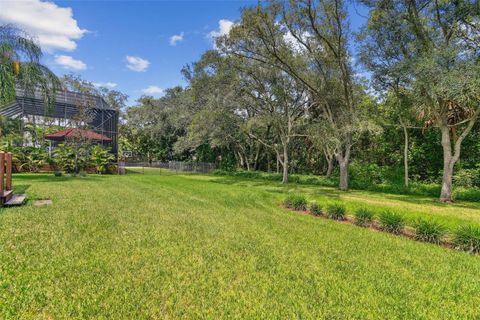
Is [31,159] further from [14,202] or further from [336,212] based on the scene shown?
[336,212]

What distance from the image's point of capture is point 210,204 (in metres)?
8.73

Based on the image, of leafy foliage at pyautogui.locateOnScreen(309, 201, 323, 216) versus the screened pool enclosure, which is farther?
the screened pool enclosure

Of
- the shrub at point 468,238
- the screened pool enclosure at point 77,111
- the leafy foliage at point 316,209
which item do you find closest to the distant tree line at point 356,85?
the shrub at point 468,238

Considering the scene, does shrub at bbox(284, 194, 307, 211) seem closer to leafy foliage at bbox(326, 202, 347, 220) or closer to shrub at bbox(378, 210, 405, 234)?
leafy foliage at bbox(326, 202, 347, 220)

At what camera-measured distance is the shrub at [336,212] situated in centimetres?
748

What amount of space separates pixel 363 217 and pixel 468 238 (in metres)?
2.07

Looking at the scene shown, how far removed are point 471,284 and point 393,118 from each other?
46.5 ft

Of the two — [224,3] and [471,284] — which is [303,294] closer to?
[471,284]

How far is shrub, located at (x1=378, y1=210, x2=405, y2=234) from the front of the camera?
624 cm

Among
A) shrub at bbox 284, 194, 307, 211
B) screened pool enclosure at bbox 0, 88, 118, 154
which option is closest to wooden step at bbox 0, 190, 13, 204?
shrub at bbox 284, 194, 307, 211

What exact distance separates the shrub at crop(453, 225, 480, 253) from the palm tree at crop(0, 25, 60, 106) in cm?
1430

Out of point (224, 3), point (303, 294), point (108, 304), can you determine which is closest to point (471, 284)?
point (303, 294)

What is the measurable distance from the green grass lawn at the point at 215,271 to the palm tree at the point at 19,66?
704cm

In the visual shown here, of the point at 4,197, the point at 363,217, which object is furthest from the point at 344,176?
the point at 4,197
